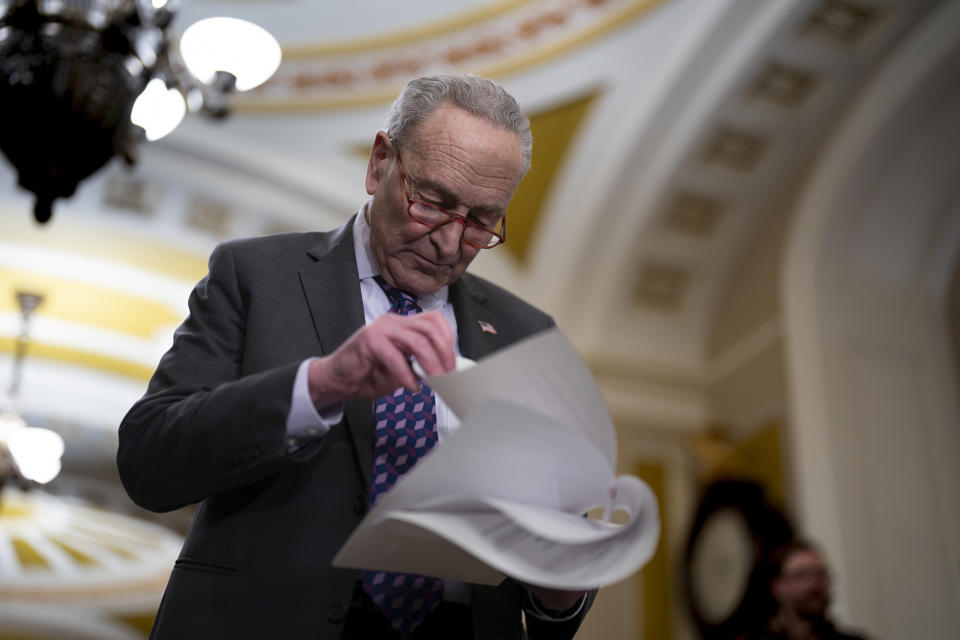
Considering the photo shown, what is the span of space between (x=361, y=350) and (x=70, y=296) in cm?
666

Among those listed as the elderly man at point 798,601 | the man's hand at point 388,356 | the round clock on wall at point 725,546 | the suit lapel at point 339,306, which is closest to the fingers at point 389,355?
the man's hand at point 388,356

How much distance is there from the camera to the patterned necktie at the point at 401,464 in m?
1.09

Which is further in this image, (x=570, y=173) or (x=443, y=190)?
(x=570, y=173)

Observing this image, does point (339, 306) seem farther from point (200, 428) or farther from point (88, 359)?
point (88, 359)

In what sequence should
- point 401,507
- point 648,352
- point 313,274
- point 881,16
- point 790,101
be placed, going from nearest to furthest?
point 401,507, point 313,274, point 881,16, point 790,101, point 648,352

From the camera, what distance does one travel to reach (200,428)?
40.6 inches

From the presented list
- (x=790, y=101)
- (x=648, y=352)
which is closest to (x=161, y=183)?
(x=648, y=352)

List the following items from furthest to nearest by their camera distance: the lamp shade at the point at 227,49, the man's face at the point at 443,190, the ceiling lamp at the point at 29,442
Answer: the ceiling lamp at the point at 29,442
the lamp shade at the point at 227,49
the man's face at the point at 443,190

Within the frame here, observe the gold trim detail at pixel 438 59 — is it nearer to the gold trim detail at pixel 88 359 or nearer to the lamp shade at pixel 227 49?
the gold trim detail at pixel 88 359

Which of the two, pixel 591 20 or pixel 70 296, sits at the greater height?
pixel 591 20

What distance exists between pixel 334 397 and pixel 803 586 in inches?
97.2

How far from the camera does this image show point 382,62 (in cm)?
649

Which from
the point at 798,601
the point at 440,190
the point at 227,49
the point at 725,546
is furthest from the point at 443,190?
the point at 725,546

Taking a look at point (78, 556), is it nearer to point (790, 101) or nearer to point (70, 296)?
point (70, 296)
